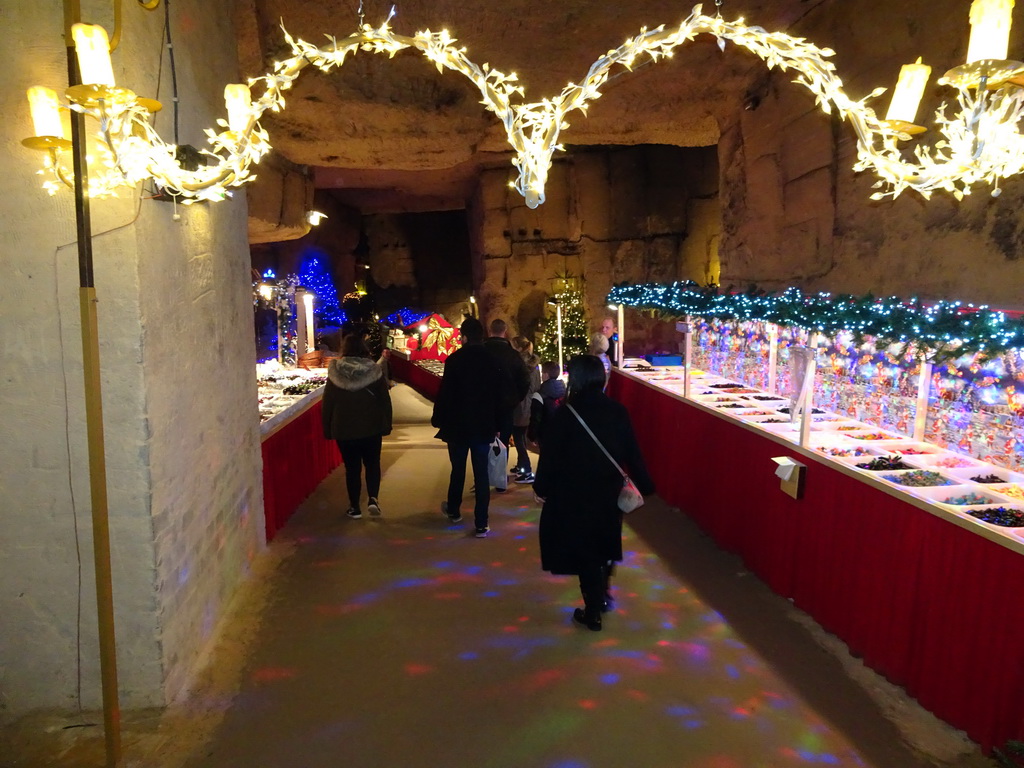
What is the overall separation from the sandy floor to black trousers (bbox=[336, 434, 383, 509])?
906 mm

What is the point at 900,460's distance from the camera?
12.0 feet

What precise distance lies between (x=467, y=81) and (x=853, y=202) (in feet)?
12.7

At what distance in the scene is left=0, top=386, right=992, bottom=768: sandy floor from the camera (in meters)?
2.76

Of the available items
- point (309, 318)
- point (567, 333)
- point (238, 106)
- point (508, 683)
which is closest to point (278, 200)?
point (309, 318)

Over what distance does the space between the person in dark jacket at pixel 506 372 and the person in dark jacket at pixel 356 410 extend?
983 millimetres

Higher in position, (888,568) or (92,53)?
(92,53)

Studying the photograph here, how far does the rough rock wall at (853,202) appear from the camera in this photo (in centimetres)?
420

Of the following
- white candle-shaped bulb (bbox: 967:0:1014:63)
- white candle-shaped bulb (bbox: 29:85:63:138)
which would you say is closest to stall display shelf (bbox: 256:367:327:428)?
white candle-shaped bulb (bbox: 29:85:63:138)

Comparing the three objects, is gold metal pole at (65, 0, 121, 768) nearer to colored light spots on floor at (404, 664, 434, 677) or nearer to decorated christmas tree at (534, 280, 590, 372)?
colored light spots on floor at (404, 664, 434, 677)

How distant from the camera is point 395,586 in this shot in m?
4.38

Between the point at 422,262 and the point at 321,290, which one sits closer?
the point at 321,290

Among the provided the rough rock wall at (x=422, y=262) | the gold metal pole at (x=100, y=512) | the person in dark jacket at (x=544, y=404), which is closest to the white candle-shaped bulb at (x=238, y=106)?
the gold metal pole at (x=100, y=512)

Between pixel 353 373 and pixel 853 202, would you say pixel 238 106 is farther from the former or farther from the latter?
pixel 853 202

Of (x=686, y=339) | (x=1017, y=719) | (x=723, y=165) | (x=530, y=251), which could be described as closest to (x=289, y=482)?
(x=686, y=339)
